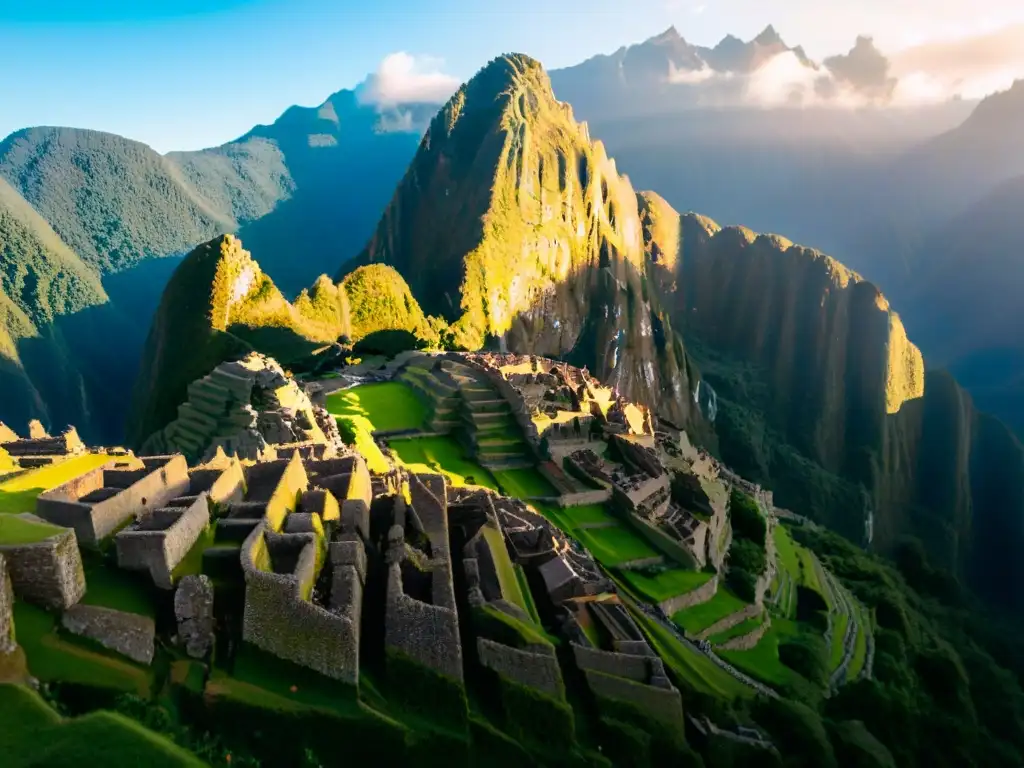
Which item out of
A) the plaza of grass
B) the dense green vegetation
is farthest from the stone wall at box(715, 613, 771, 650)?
the dense green vegetation

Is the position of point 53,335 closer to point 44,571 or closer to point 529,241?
point 529,241

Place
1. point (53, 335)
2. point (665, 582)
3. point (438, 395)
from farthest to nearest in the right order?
point (53, 335) → point (438, 395) → point (665, 582)

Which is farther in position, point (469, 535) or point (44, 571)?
point (469, 535)

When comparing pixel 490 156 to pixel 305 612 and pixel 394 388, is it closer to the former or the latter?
pixel 394 388

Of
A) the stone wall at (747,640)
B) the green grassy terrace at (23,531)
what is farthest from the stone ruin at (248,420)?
the stone wall at (747,640)

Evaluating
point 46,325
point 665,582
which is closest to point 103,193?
point 46,325

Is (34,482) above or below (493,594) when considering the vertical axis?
above
